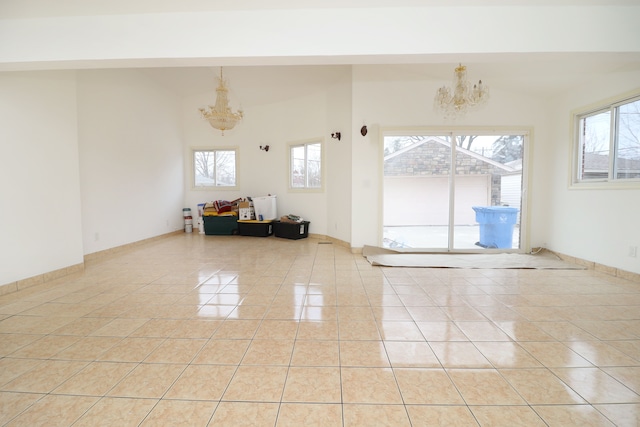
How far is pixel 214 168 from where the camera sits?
25.4ft

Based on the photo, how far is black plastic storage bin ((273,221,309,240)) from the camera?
6516 millimetres

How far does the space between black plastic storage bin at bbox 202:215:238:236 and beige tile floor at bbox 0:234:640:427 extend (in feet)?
11.3

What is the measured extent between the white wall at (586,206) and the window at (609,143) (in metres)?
0.15

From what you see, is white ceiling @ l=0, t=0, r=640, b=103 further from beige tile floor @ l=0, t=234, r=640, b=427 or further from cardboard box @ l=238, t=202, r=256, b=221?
cardboard box @ l=238, t=202, r=256, b=221

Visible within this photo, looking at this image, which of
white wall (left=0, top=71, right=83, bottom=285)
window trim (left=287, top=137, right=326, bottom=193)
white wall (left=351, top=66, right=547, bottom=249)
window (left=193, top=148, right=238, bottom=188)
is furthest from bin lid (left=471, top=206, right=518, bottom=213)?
white wall (left=0, top=71, right=83, bottom=285)

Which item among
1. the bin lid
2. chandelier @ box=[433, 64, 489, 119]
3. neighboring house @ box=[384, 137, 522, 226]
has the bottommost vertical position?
the bin lid

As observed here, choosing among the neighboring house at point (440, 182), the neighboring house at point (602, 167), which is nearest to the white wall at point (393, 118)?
the neighboring house at point (440, 182)

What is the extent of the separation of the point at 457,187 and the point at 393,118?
1.62 meters

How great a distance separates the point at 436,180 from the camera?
5.26 m

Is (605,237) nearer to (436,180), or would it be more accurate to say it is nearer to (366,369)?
(436,180)

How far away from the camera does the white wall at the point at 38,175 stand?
10.4ft

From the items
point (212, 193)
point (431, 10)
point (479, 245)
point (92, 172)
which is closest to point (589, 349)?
point (431, 10)

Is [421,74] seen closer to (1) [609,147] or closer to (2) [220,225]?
(1) [609,147]

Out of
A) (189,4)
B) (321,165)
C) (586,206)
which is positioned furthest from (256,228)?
(586,206)
